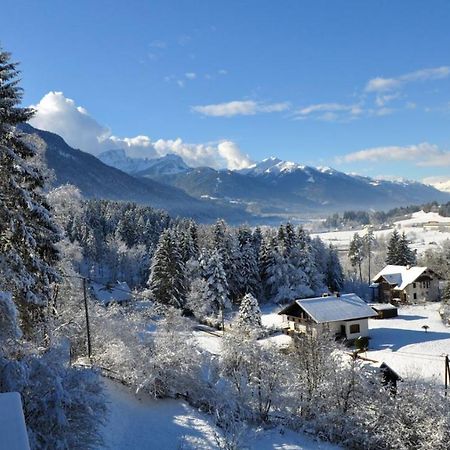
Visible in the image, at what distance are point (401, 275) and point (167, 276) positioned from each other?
41.9m

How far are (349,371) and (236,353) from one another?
710cm

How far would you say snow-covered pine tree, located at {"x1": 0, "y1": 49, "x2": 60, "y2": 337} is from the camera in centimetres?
1644

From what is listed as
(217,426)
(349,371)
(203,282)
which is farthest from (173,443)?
(203,282)

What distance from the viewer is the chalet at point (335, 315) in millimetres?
48781

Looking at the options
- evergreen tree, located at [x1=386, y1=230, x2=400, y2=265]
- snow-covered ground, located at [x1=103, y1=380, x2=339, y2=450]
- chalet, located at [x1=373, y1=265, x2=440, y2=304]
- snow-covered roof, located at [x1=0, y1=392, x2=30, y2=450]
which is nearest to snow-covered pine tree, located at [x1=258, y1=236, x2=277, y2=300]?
chalet, located at [x1=373, y1=265, x2=440, y2=304]

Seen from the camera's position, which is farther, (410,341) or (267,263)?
(267,263)

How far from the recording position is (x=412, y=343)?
46469mm

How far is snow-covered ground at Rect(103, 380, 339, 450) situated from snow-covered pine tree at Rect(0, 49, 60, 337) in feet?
21.0

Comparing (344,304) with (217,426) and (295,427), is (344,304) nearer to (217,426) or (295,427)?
(295,427)

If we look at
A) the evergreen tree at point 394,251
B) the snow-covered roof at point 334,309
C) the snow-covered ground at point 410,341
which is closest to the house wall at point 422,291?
the snow-covered ground at point 410,341

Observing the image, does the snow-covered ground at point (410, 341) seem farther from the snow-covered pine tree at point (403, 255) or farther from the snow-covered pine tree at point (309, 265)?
the snow-covered pine tree at point (403, 255)

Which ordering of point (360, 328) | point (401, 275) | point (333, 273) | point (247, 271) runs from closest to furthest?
1. point (360, 328)
2. point (247, 271)
3. point (401, 275)
4. point (333, 273)

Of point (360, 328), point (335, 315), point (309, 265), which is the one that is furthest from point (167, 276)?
point (309, 265)

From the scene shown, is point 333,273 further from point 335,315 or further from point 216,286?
point 335,315
